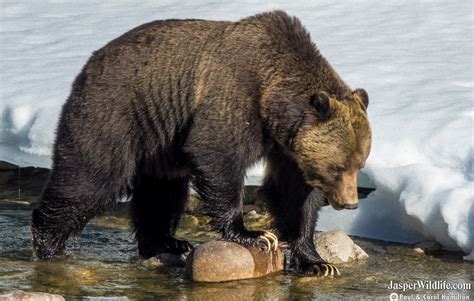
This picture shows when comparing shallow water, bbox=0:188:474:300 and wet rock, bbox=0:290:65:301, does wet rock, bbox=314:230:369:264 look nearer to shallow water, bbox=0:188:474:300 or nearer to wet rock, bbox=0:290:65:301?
shallow water, bbox=0:188:474:300

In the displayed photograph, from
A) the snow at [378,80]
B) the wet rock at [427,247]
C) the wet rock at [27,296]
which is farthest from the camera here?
the snow at [378,80]

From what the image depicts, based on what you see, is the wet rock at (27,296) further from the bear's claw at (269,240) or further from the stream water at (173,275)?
the bear's claw at (269,240)

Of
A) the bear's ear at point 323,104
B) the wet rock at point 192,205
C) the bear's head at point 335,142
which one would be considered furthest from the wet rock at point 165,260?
the bear's ear at point 323,104

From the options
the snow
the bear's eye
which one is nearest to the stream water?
the snow

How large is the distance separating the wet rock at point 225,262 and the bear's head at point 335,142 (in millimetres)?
619

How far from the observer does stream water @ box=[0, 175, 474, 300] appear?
24.4ft

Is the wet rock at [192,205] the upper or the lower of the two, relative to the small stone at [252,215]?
upper

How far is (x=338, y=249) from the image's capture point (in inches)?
331

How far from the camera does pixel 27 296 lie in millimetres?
6652

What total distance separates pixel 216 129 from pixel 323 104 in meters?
0.72

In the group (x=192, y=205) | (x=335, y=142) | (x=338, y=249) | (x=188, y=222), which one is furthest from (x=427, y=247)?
(x=192, y=205)

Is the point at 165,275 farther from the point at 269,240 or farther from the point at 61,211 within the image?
the point at 61,211

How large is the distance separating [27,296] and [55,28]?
743cm

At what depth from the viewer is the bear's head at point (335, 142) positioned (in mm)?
7738
